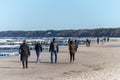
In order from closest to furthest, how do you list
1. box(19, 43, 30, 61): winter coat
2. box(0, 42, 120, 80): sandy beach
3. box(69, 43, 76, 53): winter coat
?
box(0, 42, 120, 80): sandy beach → box(19, 43, 30, 61): winter coat → box(69, 43, 76, 53): winter coat

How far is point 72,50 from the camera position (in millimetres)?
25422

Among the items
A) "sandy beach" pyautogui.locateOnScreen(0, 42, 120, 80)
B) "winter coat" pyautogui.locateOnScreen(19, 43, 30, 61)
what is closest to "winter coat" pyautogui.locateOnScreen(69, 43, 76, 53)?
"sandy beach" pyautogui.locateOnScreen(0, 42, 120, 80)

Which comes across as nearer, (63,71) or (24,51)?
(63,71)

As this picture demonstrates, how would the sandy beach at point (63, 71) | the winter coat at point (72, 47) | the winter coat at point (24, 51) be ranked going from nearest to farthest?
the sandy beach at point (63, 71) → the winter coat at point (24, 51) → the winter coat at point (72, 47)

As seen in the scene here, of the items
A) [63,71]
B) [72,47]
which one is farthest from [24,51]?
[72,47]

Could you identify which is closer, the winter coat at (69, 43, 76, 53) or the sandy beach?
the sandy beach

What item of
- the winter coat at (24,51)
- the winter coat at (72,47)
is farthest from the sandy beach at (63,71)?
the winter coat at (72,47)

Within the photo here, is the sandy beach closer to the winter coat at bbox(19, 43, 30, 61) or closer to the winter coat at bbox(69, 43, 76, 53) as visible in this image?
the winter coat at bbox(19, 43, 30, 61)

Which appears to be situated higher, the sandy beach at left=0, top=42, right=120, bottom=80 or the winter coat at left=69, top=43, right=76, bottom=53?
the winter coat at left=69, top=43, right=76, bottom=53

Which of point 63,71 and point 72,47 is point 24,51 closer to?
point 63,71

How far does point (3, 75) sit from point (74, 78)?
4462 millimetres

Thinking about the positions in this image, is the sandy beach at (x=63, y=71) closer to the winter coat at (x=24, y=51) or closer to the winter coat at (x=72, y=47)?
the winter coat at (x=24, y=51)

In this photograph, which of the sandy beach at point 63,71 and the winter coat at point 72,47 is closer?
the sandy beach at point 63,71

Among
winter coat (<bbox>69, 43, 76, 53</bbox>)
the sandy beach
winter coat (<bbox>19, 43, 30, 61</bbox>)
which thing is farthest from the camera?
winter coat (<bbox>69, 43, 76, 53</bbox>)
